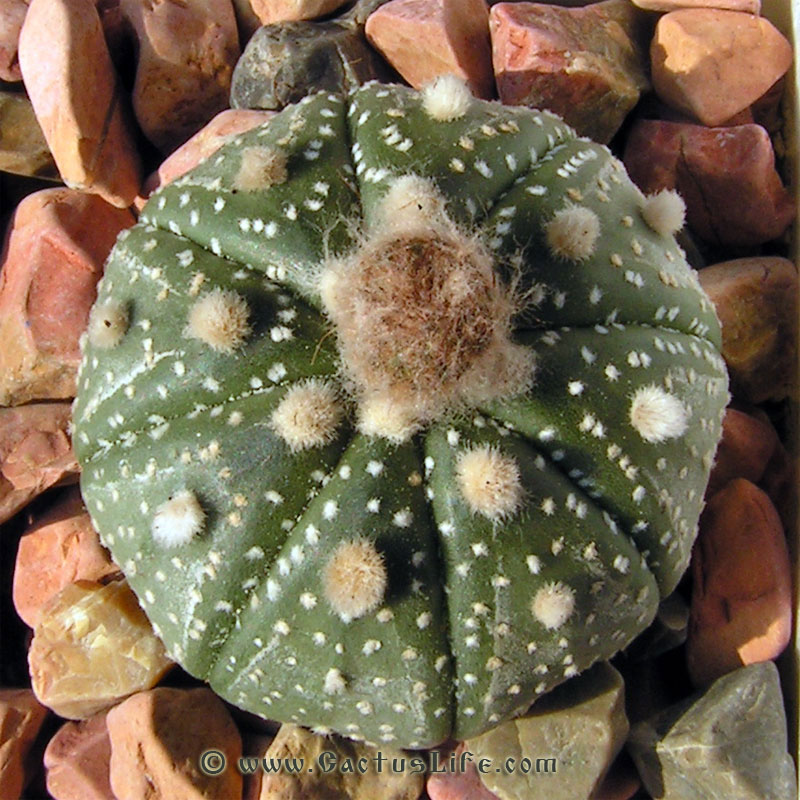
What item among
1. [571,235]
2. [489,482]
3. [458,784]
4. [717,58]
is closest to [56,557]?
[458,784]

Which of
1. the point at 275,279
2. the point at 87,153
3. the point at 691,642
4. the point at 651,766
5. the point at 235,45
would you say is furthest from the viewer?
the point at 235,45

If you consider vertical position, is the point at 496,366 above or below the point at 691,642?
above

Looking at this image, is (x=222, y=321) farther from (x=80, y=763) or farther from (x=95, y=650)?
(x=80, y=763)

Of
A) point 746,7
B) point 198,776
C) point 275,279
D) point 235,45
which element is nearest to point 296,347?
point 275,279

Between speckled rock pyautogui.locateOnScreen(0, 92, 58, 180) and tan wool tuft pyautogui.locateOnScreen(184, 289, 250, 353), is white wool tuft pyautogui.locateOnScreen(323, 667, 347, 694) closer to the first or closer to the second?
tan wool tuft pyautogui.locateOnScreen(184, 289, 250, 353)

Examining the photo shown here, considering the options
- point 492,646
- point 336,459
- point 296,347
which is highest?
point 296,347

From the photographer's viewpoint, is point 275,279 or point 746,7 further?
point 746,7

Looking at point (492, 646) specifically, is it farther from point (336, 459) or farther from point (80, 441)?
point (80, 441)

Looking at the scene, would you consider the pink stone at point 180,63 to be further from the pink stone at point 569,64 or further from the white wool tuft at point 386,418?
the white wool tuft at point 386,418
